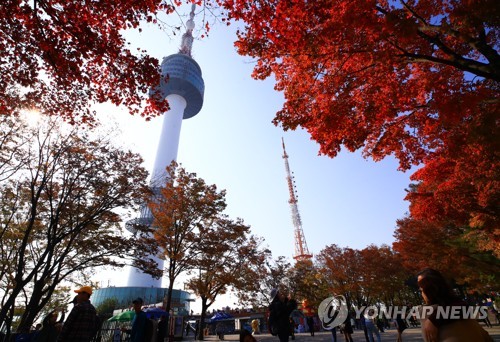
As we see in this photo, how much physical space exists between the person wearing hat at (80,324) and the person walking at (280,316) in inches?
114

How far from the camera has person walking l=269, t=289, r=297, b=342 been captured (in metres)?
4.71

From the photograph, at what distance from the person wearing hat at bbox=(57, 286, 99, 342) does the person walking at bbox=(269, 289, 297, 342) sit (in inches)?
114

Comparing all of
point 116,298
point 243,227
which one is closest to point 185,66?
point 116,298

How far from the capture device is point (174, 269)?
16078mm

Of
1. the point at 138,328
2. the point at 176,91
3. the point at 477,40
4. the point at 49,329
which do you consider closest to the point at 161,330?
the point at 49,329

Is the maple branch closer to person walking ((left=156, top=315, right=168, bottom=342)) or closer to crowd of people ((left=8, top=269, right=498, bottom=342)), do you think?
crowd of people ((left=8, top=269, right=498, bottom=342))

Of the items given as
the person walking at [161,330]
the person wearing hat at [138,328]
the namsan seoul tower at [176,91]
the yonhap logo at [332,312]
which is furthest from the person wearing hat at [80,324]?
the namsan seoul tower at [176,91]

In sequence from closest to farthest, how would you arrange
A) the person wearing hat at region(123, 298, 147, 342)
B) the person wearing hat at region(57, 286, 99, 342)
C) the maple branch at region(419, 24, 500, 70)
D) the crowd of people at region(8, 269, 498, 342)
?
the crowd of people at region(8, 269, 498, 342) → the person wearing hat at region(57, 286, 99, 342) → the maple branch at region(419, 24, 500, 70) → the person wearing hat at region(123, 298, 147, 342)

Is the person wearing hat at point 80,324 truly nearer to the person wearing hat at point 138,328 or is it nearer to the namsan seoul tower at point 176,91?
the person wearing hat at point 138,328

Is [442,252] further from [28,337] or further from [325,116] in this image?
[28,337]

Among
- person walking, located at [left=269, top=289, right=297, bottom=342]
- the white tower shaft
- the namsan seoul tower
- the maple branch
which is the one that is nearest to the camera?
person walking, located at [left=269, top=289, right=297, bottom=342]

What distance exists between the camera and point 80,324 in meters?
3.96

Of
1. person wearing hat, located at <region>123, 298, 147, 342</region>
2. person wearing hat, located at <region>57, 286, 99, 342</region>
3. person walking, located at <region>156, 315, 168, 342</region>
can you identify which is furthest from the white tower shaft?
person wearing hat, located at <region>57, 286, 99, 342</region>

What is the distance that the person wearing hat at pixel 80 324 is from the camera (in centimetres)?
390
